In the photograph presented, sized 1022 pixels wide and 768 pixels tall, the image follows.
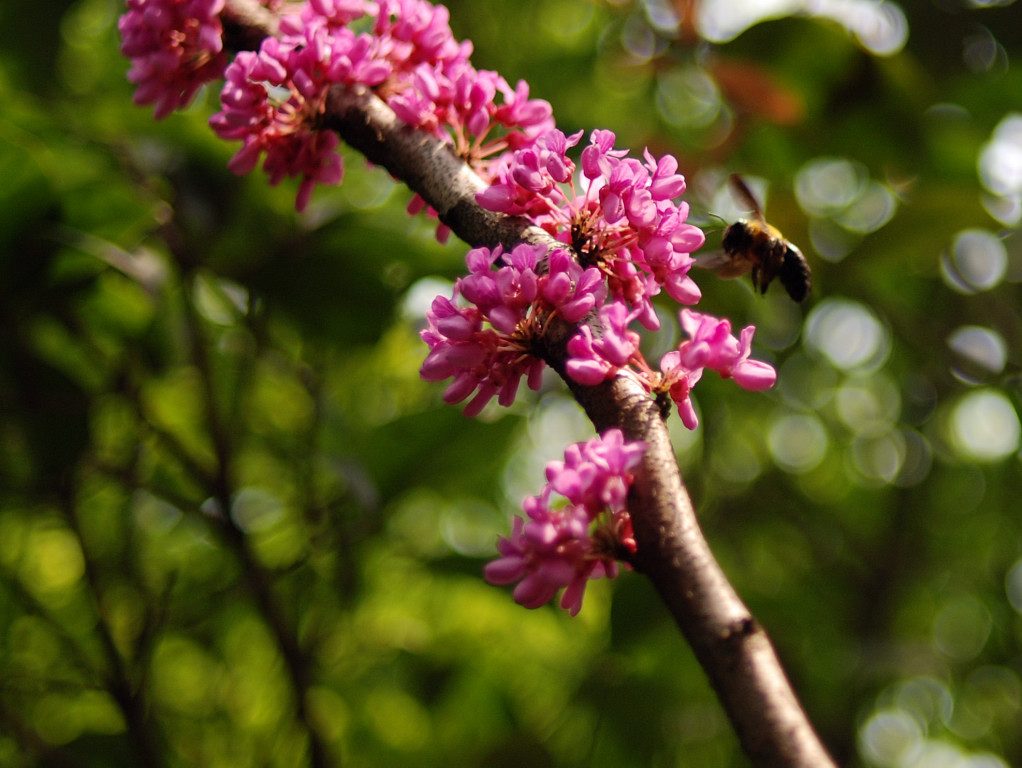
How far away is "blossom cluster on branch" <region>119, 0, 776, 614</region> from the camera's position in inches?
38.1

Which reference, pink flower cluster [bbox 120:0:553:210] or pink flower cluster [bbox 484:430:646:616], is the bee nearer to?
pink flower cluster [bbox 120:0:553:210]

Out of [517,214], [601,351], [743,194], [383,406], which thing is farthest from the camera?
[383,406]

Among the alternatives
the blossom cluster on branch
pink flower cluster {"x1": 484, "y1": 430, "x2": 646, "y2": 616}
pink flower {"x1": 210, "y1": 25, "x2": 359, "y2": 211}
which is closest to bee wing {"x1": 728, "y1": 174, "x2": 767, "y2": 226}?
the blossom cluster on branch

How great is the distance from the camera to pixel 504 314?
43.0 inches

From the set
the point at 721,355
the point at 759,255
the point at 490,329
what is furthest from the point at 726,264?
the point at 490,329

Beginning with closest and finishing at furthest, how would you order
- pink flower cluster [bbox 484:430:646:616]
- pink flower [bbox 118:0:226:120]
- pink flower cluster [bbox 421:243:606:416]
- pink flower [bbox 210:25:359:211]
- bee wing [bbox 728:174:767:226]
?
pink flower cluster [bbox 484:430:646:616]
pink flower cluster [bbox 421:243:606:416]
pink flower [bbox 210:25:359:211]
pink flower [bbox 118:0:226:120]
bee wing [bbox 728:174:767:226]

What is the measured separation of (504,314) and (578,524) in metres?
0.31

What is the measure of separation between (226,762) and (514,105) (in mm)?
3379

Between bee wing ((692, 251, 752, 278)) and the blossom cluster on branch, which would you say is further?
bee wing ((692, 251, 752, 278))

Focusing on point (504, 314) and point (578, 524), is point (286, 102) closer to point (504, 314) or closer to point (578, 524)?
point (504, 314)

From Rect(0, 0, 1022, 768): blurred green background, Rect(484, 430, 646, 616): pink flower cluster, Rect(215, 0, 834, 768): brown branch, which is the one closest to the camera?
Rect(215, 0, 834, 768): brown branch

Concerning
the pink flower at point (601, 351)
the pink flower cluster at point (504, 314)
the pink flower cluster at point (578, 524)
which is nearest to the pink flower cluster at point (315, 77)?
the pink flower cluster at point (504, 314)

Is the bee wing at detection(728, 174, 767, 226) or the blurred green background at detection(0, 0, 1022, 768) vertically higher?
the bee wing at detection(728, 174, 767, 226)

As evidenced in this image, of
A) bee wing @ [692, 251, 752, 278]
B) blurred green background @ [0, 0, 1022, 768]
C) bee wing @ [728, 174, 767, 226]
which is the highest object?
bee wing @ [728, 174, 767, 226]
